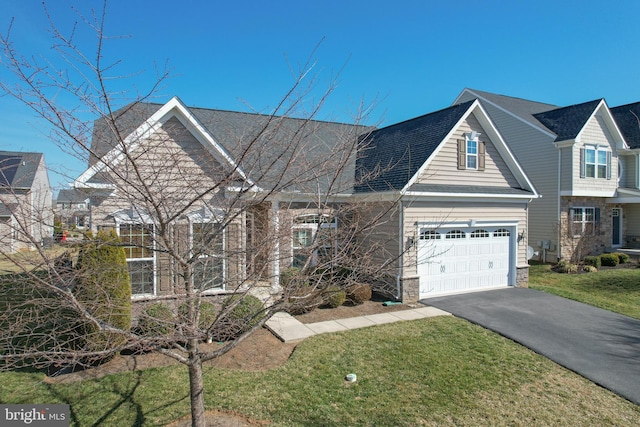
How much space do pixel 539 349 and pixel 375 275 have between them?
5850 mm

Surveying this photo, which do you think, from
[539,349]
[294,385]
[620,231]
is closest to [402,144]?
[539,349]

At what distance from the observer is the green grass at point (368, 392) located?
5.69m

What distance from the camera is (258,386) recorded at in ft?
21.4

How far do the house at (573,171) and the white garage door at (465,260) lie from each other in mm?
7684

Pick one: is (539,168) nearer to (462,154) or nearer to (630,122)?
(630,122)

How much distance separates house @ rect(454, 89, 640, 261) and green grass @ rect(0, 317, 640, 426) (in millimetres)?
14254

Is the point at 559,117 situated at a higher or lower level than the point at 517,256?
higher

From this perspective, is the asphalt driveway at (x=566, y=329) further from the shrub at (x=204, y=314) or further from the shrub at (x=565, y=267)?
the shrub at (x=204, y=314)

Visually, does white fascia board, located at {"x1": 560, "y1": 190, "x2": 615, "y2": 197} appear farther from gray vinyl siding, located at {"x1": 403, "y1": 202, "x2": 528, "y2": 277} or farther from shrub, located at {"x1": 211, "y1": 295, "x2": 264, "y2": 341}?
shrub, located at {"x1": 211, "y1": 295, "x2": 264, "y2": 341}

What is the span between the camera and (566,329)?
9.62 meters

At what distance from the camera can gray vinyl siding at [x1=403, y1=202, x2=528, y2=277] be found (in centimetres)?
1193

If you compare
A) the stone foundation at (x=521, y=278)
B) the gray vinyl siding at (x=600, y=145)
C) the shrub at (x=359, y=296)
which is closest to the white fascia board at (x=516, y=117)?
the gray vinyl siding at (x=600, y=145)

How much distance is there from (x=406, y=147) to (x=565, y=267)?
1052 cm

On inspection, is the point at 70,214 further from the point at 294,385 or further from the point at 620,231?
the point at 620,231
